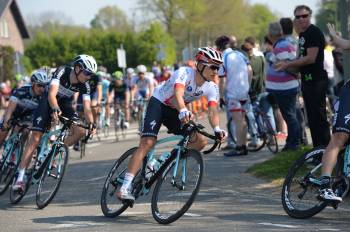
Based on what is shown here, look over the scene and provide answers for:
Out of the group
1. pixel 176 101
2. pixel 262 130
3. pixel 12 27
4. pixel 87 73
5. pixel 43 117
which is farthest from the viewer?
pixel 12 27

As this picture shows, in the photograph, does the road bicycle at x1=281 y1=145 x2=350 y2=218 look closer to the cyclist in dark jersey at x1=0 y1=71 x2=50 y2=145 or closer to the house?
the cyclist in dark jersey at x1=0 y1=71 x2=50 y2=145

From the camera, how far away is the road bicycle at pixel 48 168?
31.9 ft

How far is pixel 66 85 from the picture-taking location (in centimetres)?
1036

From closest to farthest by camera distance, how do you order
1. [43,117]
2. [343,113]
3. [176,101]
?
[343,113] → [176,101] → [43,117]

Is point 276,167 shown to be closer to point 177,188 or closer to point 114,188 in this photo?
point 114,188

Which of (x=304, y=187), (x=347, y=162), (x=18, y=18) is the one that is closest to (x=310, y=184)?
(x=304, y=187)

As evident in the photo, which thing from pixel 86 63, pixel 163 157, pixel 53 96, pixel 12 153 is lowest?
pixel 12 153

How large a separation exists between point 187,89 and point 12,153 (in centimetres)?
401

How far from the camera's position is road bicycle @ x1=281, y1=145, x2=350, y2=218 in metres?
7.50

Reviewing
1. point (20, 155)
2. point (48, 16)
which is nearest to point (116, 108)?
point (20, 155)

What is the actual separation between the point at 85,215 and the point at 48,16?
447ft

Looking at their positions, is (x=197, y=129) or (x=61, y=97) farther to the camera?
(x=61, y=97)

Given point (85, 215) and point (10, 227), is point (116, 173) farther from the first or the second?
point (10, 227)

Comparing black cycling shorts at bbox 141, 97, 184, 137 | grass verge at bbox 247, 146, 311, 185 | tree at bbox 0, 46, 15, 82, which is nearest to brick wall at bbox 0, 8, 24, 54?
tree at bbox 0, 46, 15, 82
